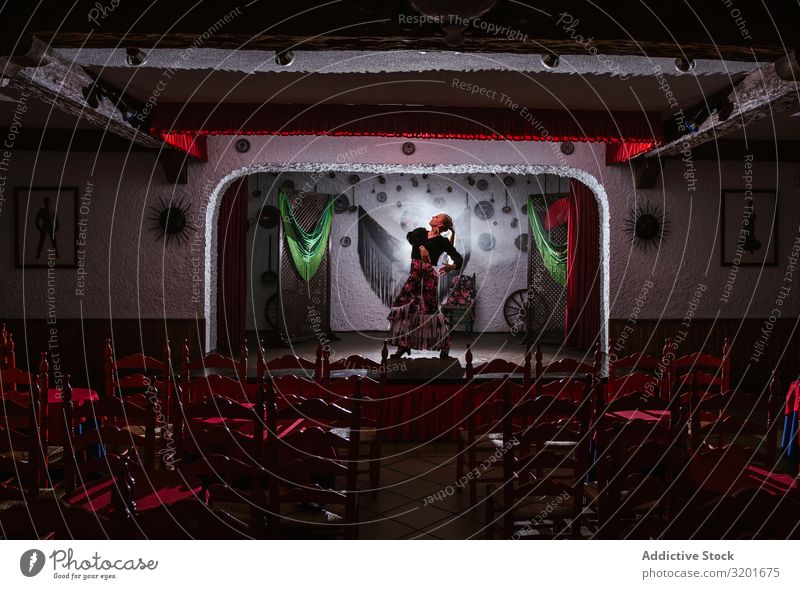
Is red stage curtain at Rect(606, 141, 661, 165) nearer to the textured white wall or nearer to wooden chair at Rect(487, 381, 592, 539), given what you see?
the textured white wall

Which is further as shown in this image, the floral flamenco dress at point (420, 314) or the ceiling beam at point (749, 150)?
the ceiling beam at point (749, 150)

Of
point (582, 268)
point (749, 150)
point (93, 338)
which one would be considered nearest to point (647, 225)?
point (749, 150)

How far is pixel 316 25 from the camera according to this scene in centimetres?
287

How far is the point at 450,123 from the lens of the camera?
18.7ft

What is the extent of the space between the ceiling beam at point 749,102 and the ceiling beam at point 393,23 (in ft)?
2.36

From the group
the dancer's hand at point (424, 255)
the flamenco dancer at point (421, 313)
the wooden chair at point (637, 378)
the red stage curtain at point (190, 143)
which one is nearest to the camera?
the wooden chair at point (637, 378)

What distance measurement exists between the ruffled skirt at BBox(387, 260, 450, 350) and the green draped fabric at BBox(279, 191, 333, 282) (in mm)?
2869

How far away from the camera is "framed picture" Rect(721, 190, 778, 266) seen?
22.3ft

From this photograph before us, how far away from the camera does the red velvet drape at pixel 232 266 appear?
24.8 ft

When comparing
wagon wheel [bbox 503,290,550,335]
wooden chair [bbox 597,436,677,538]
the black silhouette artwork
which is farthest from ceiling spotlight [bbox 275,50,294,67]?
wagon wheel [bbox 503,290,550,335]

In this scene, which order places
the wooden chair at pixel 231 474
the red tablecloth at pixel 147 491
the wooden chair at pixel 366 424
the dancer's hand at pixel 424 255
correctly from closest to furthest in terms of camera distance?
the wooden chair at pixel 231 474 < the red tablecloth at pixel 147 491 < the wooden chair at pixel 366 424 < the dancer's hand at pixel 424 255

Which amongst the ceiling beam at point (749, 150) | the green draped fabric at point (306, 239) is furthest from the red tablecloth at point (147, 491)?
the ceiling beam at point (749, 150)

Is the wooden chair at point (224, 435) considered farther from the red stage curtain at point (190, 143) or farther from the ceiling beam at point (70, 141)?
the ceiling beam at point (70, 141)

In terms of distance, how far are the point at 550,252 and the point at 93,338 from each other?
5.81 m
